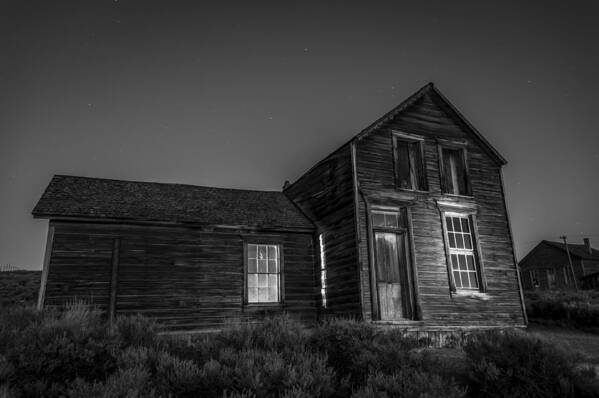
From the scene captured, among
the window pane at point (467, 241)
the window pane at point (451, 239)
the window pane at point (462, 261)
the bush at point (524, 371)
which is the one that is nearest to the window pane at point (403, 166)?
the window pane at point (451, 239)

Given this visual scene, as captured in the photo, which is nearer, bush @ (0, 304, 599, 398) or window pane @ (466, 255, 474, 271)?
bush @ (0, 304, 599, 398)

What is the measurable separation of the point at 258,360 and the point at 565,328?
16103mm

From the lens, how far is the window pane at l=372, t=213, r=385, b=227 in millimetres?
13203

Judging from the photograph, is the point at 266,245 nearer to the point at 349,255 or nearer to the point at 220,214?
the point at 220,214

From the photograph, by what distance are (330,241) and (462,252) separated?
431cm

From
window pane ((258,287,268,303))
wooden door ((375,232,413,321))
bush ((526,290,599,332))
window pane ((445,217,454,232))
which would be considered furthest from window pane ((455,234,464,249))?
bush ((526,290,599,332))

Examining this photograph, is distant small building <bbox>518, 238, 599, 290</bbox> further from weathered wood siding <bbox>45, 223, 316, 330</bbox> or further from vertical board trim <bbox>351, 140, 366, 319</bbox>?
weathered wood siding <bbox>45, 223, 316, 330</bbox>

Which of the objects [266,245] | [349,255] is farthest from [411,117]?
[266,245]

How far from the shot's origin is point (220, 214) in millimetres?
13711

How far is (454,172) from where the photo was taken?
593 inches

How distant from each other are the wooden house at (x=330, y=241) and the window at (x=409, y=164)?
0.15 feet

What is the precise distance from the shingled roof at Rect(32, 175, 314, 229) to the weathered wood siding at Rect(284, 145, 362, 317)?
816mm

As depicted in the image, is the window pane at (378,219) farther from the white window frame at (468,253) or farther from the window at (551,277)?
the window at (551,277)

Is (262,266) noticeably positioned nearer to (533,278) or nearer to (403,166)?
(403,166)
